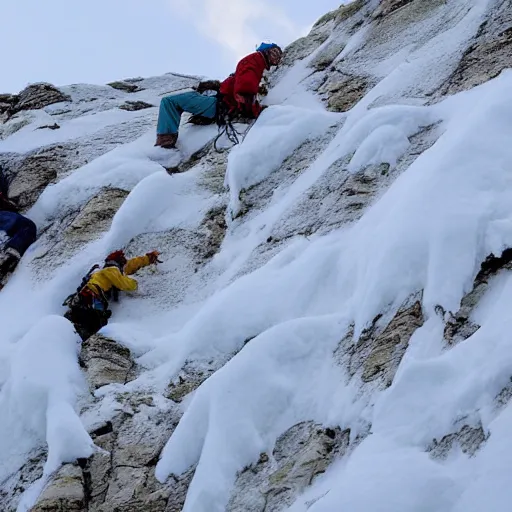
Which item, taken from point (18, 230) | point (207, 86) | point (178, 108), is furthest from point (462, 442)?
point (207, 86)

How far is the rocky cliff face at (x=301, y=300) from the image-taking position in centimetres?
402

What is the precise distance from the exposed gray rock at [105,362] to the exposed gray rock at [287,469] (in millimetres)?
1867

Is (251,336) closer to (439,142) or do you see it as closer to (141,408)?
(141,408)

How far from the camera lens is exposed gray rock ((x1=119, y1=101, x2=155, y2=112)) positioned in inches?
460

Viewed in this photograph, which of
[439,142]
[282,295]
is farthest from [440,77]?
[282,295]

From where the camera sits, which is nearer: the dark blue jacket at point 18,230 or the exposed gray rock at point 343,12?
the dark blue jacket at point 18,230

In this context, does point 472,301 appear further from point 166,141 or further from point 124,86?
point 124,86

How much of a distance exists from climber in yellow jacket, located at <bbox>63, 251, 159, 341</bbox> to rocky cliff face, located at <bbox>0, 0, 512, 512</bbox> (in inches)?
6.3

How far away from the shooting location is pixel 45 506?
4.86 m

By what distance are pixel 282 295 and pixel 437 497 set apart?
2.71 metres

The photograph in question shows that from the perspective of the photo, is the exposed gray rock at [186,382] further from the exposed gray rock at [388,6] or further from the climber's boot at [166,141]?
the exposed gray rock at [388,6]

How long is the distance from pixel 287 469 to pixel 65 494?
1.59 metres

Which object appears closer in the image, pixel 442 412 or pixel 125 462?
pixel 442 412

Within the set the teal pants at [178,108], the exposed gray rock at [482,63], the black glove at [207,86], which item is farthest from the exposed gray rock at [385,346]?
the black glove at [207,86]
